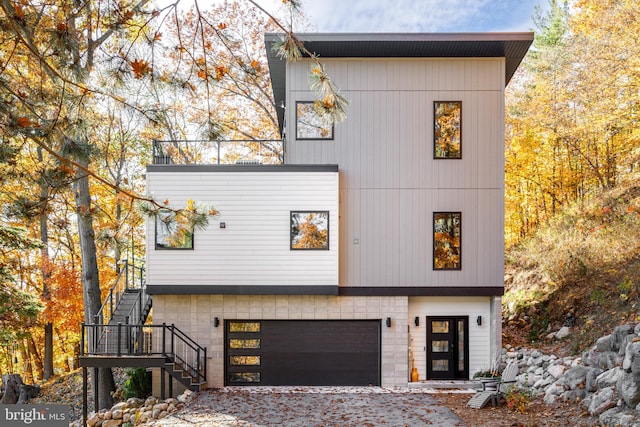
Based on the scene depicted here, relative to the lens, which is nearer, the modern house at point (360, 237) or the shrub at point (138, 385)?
the modern house at point (360, 237)

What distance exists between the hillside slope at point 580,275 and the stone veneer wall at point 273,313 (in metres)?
3.23

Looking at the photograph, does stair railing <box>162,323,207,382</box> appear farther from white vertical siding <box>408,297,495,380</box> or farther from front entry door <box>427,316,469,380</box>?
front entry door <box>427,316,469,380</box>

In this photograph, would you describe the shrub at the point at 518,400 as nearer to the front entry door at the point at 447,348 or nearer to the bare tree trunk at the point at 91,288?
the front entry door at the point at 447,348

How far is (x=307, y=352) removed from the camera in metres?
11.9

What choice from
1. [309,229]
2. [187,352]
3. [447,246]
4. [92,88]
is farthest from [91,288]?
[447,246]

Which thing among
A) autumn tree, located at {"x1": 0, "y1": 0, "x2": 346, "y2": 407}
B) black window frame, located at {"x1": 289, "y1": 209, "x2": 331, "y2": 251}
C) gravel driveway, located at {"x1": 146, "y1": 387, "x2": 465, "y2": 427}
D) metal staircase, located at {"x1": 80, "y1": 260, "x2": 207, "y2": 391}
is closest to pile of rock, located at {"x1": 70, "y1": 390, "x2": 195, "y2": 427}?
gravel driveway, located at {"x1": 146, "y1": 387, "x2": 465, "y2": 427}

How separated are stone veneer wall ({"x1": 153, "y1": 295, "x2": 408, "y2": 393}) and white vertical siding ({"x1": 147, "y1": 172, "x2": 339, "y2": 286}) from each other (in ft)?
1.76

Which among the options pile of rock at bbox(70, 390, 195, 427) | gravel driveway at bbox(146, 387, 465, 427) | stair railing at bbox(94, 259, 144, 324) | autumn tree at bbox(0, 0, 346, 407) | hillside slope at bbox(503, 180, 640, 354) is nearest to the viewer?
autumn tree at bbox(0, 0, 346, 407)

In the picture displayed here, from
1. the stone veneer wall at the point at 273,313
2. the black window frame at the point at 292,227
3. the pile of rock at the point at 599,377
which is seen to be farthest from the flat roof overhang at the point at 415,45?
the pile of rock at the point at 599,377

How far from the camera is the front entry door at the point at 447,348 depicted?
39.0ft

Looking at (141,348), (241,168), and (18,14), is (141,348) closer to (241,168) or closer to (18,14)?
(241,168)

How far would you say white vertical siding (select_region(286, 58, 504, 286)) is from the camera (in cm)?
1173

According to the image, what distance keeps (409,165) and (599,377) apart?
582 cm

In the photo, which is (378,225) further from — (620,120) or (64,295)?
(64,295)
